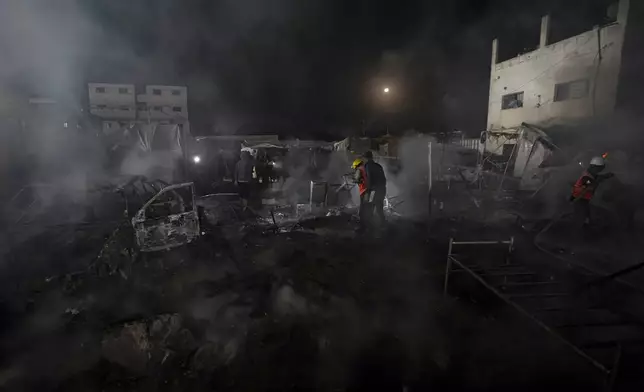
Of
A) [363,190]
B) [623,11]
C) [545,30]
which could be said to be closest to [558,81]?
[545,30]

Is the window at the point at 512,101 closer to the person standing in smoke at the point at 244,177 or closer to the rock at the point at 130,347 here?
the person standing in smoke at the point at 244,177

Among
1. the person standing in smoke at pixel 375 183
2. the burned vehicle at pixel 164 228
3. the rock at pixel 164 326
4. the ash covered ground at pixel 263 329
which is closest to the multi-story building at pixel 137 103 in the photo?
the burned vehicle at pixel 164 228

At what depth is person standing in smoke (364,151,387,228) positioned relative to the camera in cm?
703

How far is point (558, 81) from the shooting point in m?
14.3

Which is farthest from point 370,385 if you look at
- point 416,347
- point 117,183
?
point 117,183

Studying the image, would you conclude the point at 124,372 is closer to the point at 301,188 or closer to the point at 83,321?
the point at 83,321

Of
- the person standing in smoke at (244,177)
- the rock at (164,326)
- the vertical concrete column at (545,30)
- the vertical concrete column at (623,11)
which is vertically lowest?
the rock at (164,326)

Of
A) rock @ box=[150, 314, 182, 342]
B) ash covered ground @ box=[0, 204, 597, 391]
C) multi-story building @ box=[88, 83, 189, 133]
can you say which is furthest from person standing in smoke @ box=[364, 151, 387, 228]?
multi-story building @ box=[88, 83, 189, 133]

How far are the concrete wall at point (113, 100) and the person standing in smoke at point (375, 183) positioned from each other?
17.1 m

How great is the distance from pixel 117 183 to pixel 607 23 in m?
16.3

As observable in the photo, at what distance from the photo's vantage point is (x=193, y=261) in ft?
20.4

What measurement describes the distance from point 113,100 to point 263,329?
64.3 feet

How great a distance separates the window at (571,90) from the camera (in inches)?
517

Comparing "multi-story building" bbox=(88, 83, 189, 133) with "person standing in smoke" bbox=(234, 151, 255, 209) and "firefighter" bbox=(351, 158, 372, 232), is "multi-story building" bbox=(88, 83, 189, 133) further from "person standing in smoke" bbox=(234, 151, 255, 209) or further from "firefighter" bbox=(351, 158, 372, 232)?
"firefighter" bbox=(351, 158, 372, 232)
